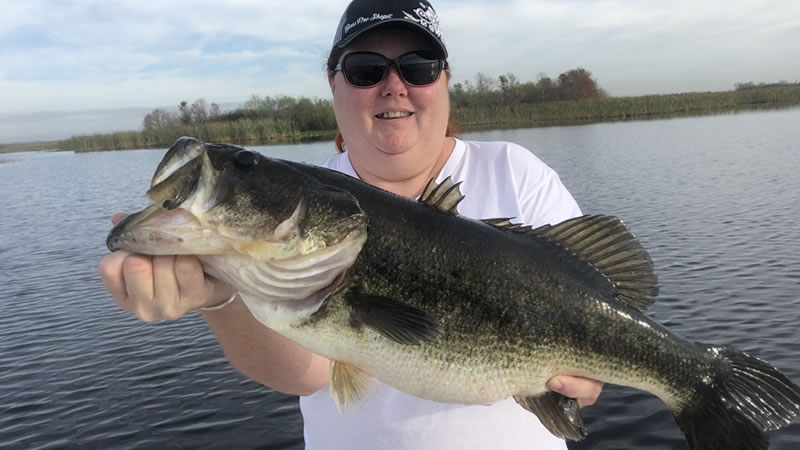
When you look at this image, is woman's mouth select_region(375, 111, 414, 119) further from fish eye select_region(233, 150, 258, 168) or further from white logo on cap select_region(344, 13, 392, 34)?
fish eye select_region(233, 150, 258, 168)

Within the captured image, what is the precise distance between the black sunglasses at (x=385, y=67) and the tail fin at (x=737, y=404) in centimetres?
207

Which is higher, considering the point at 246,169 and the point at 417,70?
the point at 417,70

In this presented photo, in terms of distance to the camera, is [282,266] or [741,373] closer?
[282,266]

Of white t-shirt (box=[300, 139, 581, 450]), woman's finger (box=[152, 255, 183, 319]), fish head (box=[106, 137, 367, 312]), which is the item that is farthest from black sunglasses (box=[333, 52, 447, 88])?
woman's finger (box=[152, 255, 183, 319])

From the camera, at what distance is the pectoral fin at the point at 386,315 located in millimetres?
2131

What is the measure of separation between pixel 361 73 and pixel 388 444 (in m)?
2.04

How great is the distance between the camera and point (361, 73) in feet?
10.2

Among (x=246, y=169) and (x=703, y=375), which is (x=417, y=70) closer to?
(x=246, y=169)

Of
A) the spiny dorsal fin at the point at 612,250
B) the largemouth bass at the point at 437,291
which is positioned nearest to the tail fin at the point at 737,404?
the largemouth bass at the point at 437,291

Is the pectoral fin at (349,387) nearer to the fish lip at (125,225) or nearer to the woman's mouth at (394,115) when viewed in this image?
the fish lip at (125,225)

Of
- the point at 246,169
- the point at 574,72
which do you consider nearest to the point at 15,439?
the point at 246,169

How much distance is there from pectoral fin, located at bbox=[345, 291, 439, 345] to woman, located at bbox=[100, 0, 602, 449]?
1.85 feet

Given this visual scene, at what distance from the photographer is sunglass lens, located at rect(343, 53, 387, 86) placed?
3.08m

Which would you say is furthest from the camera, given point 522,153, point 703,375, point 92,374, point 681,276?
point 681,276
